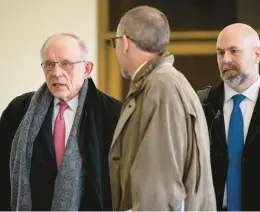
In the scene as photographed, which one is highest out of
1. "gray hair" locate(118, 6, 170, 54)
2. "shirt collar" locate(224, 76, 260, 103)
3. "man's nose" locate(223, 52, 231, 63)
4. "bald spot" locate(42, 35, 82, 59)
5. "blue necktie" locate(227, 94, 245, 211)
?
"gray hair" locate(118, 6, 170, 54)

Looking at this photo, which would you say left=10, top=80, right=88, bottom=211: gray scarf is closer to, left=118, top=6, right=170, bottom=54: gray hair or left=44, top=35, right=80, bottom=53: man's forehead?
left=44, top=35, right=80, bottom=53: man's forehead

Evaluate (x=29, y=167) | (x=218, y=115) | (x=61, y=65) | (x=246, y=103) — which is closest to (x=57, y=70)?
(x=61, y=65)

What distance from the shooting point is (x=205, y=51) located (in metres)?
3.94

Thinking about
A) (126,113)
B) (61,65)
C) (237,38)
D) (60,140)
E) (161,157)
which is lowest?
(60,140)

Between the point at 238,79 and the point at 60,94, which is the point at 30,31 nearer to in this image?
the point at 60,94

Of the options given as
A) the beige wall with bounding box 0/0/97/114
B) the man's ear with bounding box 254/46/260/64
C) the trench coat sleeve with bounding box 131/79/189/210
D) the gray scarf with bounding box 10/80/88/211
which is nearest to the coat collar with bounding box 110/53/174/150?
the trench coat sleeve with bounding box 131/79/189/210

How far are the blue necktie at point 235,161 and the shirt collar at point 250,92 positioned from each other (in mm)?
111

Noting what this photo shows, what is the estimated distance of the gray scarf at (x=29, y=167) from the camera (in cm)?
224

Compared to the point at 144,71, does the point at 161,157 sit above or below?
below

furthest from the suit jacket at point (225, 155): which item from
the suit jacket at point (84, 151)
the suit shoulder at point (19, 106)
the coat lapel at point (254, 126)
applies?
the suit shoulder at point (19, 106)

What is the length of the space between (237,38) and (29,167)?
114 cm

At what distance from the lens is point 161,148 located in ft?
5.59

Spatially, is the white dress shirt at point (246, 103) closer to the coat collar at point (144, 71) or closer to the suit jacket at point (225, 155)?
the suit jacket at point (225, 155)

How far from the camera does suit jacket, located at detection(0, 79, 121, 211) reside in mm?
2279
